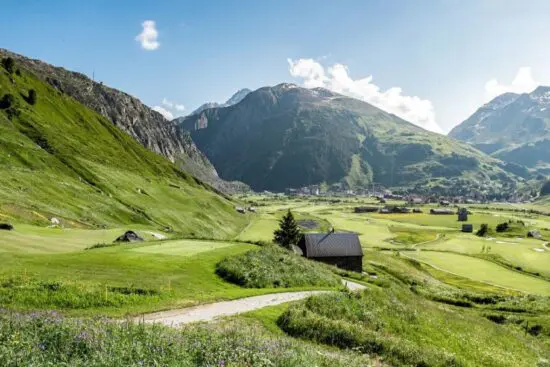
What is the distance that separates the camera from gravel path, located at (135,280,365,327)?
2417 centimetres

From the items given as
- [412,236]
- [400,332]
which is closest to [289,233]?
[400,332]

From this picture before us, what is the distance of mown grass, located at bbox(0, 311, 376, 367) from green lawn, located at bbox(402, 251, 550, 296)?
83.0 metres

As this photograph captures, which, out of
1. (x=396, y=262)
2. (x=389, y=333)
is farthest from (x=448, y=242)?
(x=389, y=333)

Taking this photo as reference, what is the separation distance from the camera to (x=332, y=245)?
88.8 meters

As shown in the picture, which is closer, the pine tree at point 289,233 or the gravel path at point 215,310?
the gravel path at point 215,310

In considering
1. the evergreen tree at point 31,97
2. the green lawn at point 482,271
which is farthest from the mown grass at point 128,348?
the evergreen tree at point 31,97

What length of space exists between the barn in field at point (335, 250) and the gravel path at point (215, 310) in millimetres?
53333

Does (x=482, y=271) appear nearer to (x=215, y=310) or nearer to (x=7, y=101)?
(x=215, y=310)

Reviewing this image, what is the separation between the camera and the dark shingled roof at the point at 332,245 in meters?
87.2

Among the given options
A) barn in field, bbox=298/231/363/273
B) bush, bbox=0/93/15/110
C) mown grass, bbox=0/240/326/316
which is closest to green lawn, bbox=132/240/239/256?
mown grass, bbox=0/240/326/316

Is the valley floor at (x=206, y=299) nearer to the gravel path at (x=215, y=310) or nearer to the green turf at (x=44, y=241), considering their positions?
the gravel path at (x=215, y=310)

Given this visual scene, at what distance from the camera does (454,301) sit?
5944 centimetres

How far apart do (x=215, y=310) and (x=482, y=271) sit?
3697 inches

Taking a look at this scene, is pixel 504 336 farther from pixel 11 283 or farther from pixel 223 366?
pixel 11 283
